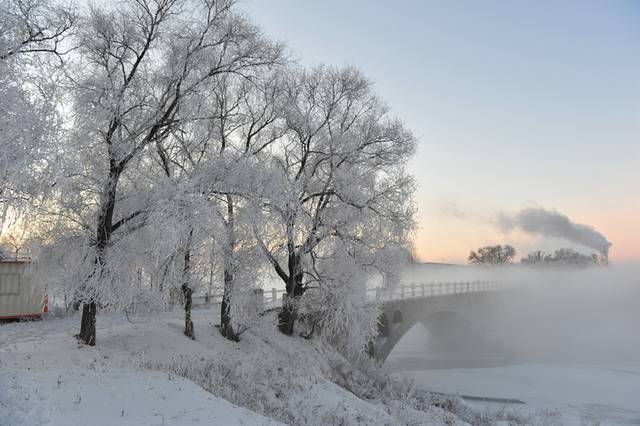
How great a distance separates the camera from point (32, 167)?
331 inches

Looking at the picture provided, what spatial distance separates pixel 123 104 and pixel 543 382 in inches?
1096

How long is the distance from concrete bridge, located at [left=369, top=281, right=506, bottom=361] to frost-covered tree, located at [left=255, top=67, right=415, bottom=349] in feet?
27.9

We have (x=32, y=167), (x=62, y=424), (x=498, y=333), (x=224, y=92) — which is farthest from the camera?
(x=498, y=333)

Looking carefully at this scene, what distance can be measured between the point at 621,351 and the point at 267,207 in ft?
132

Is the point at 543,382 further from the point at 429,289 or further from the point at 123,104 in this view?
the point at 123,104

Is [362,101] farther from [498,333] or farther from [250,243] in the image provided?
[498,333]

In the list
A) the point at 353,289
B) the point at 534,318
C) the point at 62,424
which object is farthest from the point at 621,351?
the point at 62,424

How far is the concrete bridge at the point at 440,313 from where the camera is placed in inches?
1187

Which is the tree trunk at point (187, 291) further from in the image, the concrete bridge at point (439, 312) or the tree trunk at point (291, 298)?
the concrete bridge at point (439, 312)

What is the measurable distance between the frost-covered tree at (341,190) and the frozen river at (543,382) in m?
8.94

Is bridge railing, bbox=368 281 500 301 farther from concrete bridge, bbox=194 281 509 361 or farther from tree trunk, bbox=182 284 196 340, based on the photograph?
tree trunk, bbox=182 284 196 340

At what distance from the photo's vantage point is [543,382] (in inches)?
1212

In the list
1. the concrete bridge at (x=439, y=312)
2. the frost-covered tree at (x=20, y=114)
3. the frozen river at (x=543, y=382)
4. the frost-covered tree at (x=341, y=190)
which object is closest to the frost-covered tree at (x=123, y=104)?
the frost-covered tree at (x=20, y=114)

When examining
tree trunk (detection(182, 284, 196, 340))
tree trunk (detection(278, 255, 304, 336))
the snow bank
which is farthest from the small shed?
tree trunk (detection(278, 255, 304, 336))
